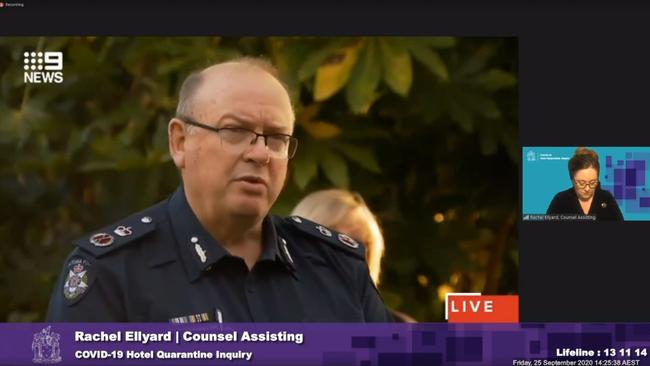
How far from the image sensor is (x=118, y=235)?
5.00 meters

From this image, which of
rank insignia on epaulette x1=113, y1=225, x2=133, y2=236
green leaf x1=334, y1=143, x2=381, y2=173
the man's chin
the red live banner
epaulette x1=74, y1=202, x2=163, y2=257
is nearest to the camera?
epaulette x1=74, y1=202, x2=163, y2=257

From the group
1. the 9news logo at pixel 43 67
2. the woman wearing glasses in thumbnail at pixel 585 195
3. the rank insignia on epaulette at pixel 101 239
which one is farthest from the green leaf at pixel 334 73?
the rank insignia on epaulette at pixel 101 239

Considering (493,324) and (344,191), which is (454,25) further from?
(493,324)

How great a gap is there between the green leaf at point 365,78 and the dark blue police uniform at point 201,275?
0.66 m

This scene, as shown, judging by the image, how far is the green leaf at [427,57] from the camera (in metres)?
5.76

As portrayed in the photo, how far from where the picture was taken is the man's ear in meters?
5.33

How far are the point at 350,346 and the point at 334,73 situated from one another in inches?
46.5

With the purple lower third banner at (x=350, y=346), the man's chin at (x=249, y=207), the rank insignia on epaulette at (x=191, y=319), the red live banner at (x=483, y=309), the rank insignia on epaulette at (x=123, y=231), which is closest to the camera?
the rank insignia on epaulette at (x=123, y=231)

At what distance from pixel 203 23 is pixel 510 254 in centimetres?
177

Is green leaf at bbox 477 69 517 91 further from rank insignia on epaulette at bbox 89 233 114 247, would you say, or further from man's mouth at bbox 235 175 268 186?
rank insignia on epaulette at bbox 89 233 114 247

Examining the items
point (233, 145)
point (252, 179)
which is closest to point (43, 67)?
point (233, 145)

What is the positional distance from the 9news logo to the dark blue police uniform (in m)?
1.03

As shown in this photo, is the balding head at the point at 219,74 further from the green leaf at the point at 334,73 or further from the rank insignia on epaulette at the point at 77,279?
the rank insignia on epaulette at the point at 77,279

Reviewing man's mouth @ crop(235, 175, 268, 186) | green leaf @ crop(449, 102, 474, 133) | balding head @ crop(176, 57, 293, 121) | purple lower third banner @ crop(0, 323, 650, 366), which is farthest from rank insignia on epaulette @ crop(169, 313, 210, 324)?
green leaf @ crop(449, 102, 474, 133)
